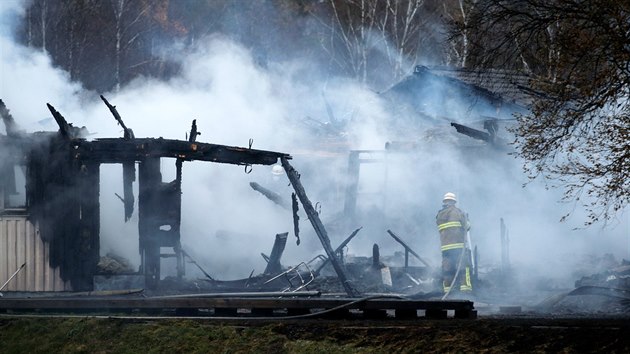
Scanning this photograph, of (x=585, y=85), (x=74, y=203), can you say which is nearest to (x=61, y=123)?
(x=74, y=203)

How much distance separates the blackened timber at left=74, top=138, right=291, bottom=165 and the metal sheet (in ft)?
6.32

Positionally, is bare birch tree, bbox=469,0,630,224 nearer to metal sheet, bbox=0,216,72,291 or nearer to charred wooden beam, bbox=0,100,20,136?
charred wooden beam, bbox=0,100,20,136

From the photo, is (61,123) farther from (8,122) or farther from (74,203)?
(74,203)

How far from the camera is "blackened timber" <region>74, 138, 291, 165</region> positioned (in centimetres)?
1586

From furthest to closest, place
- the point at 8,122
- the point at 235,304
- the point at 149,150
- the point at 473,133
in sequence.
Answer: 1. the point at 473,133
2. the point at 8,122
3. the point at 149,150
4. the point at 235,304

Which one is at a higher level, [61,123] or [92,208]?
[61,123]

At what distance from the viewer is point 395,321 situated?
10938 millimetres

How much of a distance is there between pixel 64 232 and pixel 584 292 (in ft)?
32.0

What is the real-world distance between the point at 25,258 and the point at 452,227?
8.21 meters

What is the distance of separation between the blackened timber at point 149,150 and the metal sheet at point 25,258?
1.93 metres

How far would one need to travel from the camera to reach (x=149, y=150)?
15867 mm

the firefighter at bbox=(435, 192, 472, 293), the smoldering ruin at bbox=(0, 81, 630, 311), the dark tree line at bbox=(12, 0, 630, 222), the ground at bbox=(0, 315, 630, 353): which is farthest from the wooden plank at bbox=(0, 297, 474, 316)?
the firefighter at bbox=(435, 192, 472, 293)

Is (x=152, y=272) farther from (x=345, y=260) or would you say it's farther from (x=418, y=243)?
(x=418, y=243)

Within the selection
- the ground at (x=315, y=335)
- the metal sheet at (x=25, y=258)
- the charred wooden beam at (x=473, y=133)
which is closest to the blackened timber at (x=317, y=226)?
the ground at (x=315, y=335)
